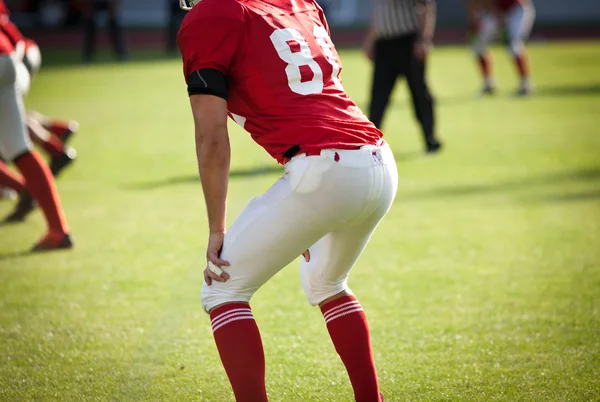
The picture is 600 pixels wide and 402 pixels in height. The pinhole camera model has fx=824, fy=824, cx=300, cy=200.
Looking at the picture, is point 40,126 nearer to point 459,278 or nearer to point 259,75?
point 459,278

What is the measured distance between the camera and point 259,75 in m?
2.82

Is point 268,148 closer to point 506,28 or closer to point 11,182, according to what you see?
point 11,182

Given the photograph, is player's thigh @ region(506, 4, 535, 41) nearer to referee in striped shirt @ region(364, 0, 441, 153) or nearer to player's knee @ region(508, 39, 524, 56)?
player's knee @ region(508, 39, 524, 56)

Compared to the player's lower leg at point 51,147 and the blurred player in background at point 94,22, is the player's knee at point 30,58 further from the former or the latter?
the blurred player in background at point 94,22

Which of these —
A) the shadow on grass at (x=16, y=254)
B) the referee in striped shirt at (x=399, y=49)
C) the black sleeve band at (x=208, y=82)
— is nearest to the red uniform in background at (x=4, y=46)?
the shadow on grass at (x=16, y=254)

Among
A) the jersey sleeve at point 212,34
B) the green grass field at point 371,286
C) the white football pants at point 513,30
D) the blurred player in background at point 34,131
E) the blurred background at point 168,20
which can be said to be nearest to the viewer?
the jersey sleeve at point 212,34

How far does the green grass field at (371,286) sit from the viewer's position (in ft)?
12.3

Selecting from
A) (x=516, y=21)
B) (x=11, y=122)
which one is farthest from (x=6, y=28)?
(x=516, y=21)

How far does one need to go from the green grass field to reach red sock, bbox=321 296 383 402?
0.39 metres

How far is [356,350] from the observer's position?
3.19 meters

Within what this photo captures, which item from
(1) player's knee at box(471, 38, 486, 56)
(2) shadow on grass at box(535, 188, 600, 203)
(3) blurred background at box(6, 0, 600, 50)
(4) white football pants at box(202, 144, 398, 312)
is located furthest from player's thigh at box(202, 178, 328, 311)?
(3) blurred background at box(6, 0, 600, 50)

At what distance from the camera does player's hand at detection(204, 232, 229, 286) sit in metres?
2.88

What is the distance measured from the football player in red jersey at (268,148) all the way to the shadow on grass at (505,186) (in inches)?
180

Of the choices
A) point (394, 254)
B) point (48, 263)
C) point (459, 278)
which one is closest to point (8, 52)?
point (48, 263)
